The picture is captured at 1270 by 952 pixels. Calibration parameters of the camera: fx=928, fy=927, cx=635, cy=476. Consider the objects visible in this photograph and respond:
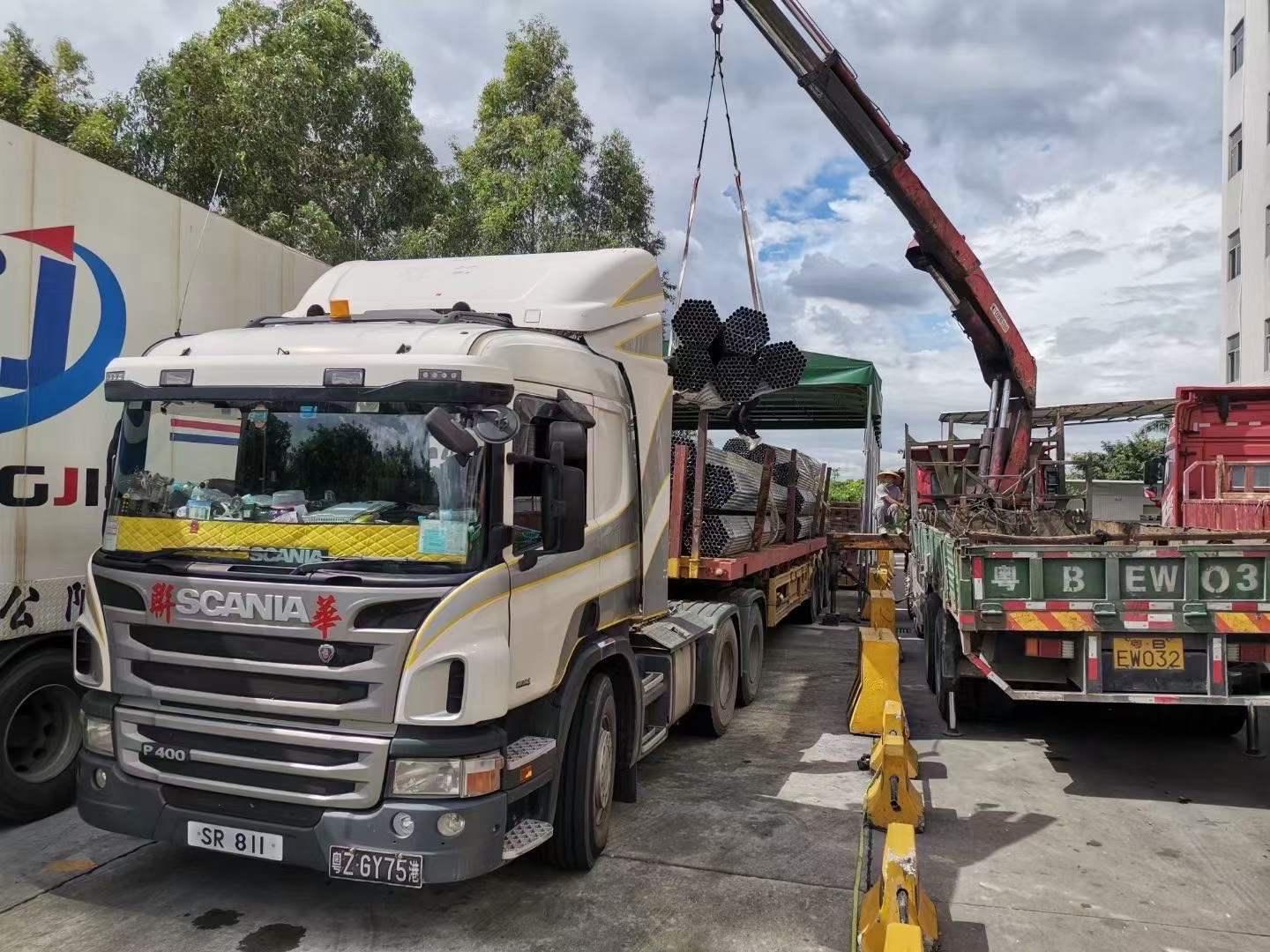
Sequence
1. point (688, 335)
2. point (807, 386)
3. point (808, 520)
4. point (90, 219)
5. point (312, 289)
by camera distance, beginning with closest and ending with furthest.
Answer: point (90, 219) < point (312, 289) < point (688, 335) < point (808, 520) < point (807, 386)

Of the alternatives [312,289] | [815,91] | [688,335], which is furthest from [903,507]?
[312,289]

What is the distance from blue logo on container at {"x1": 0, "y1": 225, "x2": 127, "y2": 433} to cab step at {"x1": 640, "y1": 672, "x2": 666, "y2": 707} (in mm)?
3489

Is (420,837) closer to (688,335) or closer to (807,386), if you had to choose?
(688,335)

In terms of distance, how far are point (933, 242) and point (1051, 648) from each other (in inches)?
211

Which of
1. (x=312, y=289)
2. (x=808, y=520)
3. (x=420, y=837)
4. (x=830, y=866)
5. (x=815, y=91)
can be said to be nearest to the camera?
(x=420, y=837)

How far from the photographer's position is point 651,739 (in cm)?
543

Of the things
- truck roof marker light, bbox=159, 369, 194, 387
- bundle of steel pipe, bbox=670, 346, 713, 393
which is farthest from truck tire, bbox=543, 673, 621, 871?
bundle of steel pipe, bbox=670, 346, 713, 393

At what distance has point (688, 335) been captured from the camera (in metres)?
6.87

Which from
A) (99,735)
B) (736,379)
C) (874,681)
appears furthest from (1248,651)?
(99,735)

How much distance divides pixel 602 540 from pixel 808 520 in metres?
7.37

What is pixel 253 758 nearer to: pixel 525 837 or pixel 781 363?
pixel 525 837

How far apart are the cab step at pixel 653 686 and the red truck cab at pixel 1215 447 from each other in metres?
6.74

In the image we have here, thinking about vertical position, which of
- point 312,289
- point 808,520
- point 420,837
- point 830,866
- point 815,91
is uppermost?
point 815,91

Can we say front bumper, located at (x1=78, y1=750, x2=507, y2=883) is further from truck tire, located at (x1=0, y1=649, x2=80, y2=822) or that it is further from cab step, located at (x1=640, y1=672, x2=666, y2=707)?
cab step, located at (x1=640, y1=672, x2=666, y2=707)
